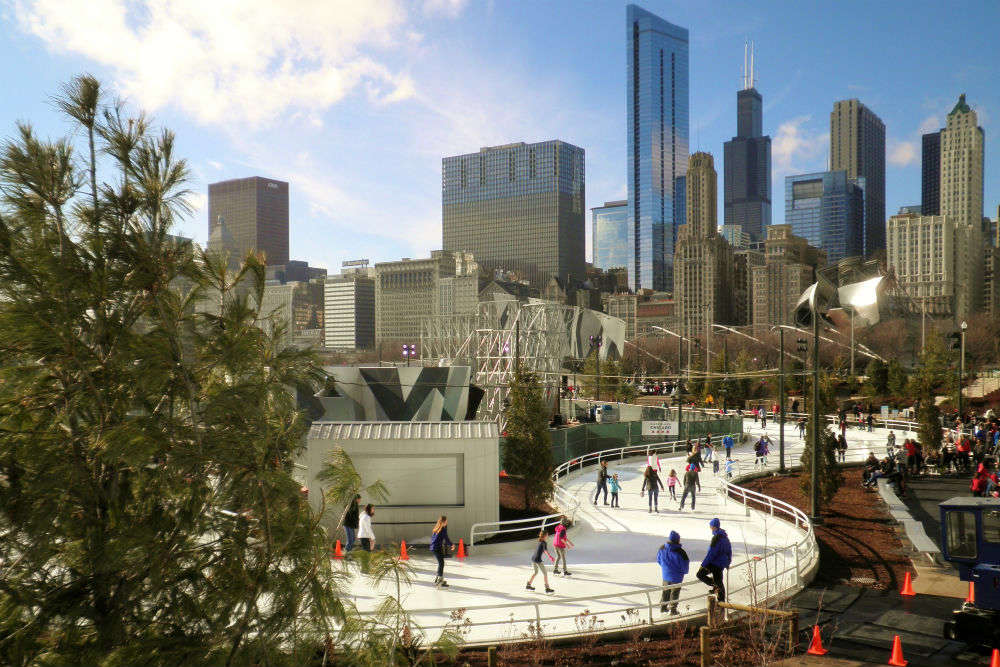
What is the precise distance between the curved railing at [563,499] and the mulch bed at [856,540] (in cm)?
568

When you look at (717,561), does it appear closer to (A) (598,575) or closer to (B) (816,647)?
(B) (816,647)

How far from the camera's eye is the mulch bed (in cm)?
1435

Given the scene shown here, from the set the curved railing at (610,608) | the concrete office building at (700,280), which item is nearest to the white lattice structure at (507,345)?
the curved railing at (610,608)

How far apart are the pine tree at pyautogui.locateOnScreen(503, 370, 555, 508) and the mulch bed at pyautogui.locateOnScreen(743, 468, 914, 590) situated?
22.7 ft

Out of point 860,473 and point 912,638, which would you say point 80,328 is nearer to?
point 912,638

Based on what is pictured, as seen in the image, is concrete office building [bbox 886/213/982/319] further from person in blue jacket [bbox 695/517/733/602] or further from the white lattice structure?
person in blue jacket [bbox 695/517/733/602]

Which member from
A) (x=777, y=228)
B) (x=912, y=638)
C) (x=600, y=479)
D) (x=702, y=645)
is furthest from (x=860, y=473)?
(x=777, y=228)

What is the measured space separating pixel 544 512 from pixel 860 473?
50.0 feet

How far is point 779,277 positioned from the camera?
174375mm

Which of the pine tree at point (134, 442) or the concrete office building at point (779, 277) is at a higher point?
the concrete office building at point (779, 277)

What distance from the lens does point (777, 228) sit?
184875mm

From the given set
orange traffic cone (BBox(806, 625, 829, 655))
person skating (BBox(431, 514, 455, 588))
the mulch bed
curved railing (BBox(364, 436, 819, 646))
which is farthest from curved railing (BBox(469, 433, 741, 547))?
the mulch bed

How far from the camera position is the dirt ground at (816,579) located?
32.3ft

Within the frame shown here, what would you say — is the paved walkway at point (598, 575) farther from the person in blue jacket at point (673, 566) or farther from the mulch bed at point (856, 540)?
the mulch bed at point (856, 540)
